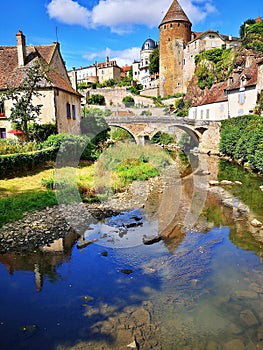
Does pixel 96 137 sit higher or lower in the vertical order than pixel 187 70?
lower

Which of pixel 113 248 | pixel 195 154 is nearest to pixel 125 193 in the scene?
pixel 113 248

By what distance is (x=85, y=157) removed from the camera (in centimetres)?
1892

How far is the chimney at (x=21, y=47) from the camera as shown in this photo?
63.0 feet

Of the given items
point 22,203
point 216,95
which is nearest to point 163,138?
point 216,95

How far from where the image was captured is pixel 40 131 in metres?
18.8

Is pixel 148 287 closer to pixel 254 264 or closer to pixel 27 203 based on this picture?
pixel 254 264

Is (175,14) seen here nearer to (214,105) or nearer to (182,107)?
(182,107)

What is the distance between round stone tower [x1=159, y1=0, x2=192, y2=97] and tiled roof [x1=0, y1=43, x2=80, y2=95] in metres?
33.6

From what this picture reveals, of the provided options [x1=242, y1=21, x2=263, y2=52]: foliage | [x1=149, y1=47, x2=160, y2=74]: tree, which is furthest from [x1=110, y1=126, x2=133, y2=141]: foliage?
[x1=149, y1=47, x2=160, y2=74]: tree

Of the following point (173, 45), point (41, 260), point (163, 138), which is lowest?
point (41, 260)

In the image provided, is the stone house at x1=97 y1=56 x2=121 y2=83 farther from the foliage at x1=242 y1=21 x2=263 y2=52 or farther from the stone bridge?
the stone bridge

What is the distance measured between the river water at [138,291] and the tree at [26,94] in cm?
1069

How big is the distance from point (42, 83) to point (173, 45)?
126 ft

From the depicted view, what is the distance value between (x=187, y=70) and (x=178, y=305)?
1944 inches
